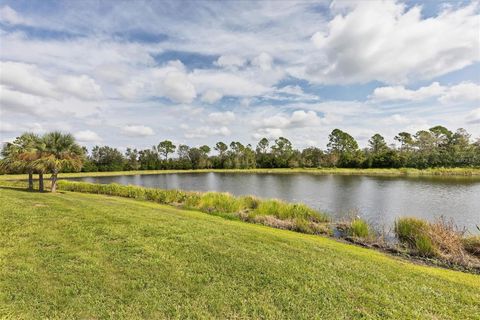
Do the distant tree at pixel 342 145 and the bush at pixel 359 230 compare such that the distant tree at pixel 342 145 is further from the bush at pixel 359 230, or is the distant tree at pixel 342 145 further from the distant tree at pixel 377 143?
the bush at pixel 359 230

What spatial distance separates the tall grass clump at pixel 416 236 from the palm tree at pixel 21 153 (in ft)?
79.2

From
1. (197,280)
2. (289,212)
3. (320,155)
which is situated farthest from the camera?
(320,155)

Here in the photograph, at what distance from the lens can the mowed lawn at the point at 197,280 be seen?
418cm

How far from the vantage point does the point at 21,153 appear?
779 inches

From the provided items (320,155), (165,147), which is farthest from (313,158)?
(165,147)

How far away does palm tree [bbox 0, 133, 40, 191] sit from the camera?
19203 mm

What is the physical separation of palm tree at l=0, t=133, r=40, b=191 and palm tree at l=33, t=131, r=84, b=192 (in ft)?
1.94

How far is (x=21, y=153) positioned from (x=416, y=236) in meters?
26.3

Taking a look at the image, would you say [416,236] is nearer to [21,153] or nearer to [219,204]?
[219,204]

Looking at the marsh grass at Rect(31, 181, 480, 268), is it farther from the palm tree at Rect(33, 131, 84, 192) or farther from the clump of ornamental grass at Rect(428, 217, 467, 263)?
the palm tree at Rect(33, 131, 84, 192)

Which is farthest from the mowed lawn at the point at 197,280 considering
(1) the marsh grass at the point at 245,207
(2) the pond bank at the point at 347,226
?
(1) the marsh grass at the point at 245,207

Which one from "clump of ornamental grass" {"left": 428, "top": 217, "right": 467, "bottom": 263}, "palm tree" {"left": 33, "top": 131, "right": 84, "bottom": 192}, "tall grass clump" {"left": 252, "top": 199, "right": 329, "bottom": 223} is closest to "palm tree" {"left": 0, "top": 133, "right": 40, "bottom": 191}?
"palm tree" {"left": 33, "top": 131, "right": 84, "bottom": 192}

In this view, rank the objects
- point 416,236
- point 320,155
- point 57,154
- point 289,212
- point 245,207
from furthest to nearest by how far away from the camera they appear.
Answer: point 320,155 → point 57,154 → point 245,207 → point 289,212 → point 416,236

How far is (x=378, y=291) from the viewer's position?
5086 millimetres
